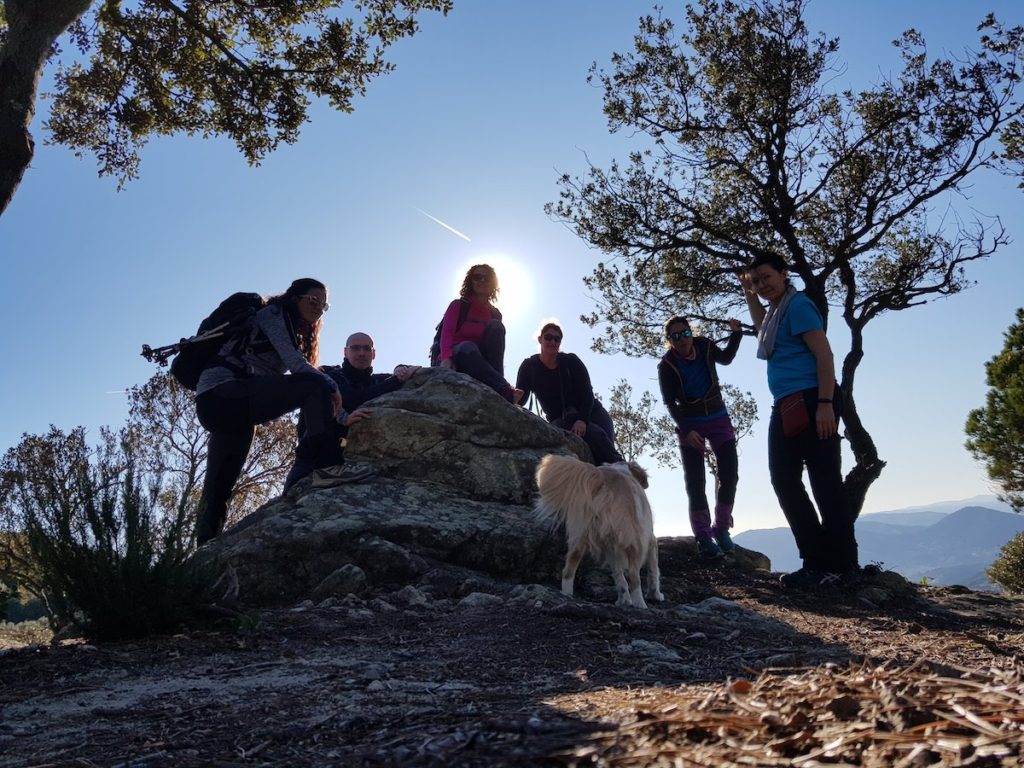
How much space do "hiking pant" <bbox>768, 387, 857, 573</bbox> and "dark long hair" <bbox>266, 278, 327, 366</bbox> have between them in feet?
14.9

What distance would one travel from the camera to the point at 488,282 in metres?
9.27

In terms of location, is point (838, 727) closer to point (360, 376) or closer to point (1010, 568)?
point (360, 376)

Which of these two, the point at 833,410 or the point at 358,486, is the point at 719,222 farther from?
the point at 358,486

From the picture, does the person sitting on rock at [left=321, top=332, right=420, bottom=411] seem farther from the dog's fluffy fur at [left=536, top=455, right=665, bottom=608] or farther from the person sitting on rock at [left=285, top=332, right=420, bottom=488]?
the dog's fluffy fur at [left=536, top=455, right=665, bottom=608]

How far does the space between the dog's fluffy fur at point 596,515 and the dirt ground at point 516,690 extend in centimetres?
56

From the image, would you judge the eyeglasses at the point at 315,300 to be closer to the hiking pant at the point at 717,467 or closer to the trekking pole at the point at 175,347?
the trekking pole at the point at 175,347

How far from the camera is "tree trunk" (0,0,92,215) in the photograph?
22.2 feet

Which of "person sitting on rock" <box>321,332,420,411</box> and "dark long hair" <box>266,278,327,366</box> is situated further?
"person sitting on rock" <box>321,332,420,411</box>

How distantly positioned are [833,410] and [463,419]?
3.84 m

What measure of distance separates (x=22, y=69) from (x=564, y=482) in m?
6.13

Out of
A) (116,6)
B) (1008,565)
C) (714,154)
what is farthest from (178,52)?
(1008,565)

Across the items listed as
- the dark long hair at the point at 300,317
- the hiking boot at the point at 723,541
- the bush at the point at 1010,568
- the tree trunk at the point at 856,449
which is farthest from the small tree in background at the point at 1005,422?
the dark long hair at the point at 300,317

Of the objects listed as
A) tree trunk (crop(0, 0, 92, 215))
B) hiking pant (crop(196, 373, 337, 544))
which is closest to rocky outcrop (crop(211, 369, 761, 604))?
hiking pant (crop(196, 373, 337, 544))

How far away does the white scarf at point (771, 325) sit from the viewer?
7266mm
